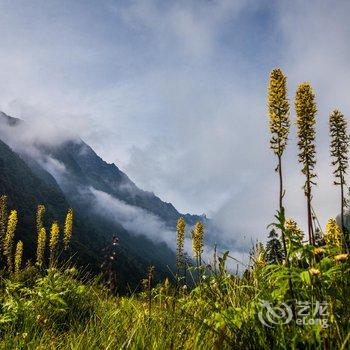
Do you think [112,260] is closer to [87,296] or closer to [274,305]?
[87,296]

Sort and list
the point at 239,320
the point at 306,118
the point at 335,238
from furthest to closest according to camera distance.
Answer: the point at 306,118 → the point at 335,238 → the point at 239,320

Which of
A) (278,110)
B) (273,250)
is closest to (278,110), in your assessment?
(278,110)

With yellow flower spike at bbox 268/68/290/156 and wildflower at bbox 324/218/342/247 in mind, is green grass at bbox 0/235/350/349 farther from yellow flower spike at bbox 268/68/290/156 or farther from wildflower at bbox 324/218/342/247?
yellow flower spike at bbox 268/68/290/156

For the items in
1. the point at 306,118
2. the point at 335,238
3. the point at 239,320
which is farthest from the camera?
the point at 306,118

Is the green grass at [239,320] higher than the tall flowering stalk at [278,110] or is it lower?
lower

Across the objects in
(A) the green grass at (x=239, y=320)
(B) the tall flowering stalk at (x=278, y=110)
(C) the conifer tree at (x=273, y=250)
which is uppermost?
(B) the tall flowering stalk at (x=278, y=110)

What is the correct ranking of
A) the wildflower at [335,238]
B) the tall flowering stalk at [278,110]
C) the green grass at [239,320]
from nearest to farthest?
the green grass at [239,320] → the wildflower at [335,238] → the tall flowering stalk at [278,110]

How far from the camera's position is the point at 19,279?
1153cm

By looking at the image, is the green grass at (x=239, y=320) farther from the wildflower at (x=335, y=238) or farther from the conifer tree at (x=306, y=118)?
the conifer tree at (x=306, y=118)

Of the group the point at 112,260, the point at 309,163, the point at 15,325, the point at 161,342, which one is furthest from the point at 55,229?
the point at 161,342

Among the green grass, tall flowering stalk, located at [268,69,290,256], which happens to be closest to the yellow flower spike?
tall flowering stalk, located at [268,69,290,256]

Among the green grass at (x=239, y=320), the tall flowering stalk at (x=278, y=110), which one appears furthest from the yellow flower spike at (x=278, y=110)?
the green grass at (x=239, y=320)

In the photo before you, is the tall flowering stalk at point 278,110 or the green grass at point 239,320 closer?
the green grass at point 239,320

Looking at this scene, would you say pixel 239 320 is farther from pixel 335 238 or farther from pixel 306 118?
pixel 306 118
